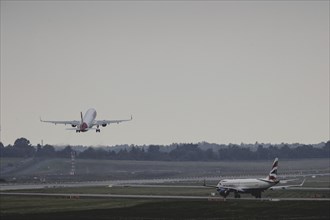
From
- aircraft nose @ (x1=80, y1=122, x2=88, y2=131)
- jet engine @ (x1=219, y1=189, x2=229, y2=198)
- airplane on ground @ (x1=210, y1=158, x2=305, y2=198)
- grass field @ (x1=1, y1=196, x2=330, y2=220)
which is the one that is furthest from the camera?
aircraft nose @ (x1=80, y1=122, x2=88, y2=131)

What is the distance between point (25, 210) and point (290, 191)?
53182 millimetres

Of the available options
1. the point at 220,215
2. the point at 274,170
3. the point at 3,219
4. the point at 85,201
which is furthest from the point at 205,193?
the point at 3,219

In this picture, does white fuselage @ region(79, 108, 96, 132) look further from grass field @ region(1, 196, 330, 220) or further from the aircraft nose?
grass field @ region(1, 196, 330, 220)

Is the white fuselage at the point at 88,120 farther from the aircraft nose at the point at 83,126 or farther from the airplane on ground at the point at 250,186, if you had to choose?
the airplane on ground at the point at 250,186

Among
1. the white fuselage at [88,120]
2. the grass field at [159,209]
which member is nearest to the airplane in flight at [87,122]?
the white fuselage at [88,120]

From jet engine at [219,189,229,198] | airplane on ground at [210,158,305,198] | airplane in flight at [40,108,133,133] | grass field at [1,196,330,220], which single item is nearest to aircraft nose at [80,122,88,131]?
airplane in flight at [40,108,133,133]

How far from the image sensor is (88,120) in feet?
565

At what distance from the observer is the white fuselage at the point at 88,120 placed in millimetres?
165750

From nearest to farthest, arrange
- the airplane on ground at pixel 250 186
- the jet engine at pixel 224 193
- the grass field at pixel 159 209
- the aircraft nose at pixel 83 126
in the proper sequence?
the grass field at pixel 159 209 → the airplane on ground at pixel 250 186 → the jet engine at pixel 224 193 → the aircraft nose at pixel 83 126

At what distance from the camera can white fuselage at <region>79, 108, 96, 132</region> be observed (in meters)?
166

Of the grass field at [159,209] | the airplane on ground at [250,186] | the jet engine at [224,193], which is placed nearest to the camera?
the grass field at [159,209]

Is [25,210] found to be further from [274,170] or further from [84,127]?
[84,127]

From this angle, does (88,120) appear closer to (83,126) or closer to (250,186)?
(83,126)

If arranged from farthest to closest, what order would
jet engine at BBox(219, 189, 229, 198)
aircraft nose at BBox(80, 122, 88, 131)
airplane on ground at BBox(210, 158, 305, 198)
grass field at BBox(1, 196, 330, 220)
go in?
aircraft nose at BBox(80, 122, 88, 131) < jet engine at BBox(219, 189, 229, 198) < airplane on ground at BBox(210, 158, 305, 198) < grass field at BBox(1, 196, 330, 220)
